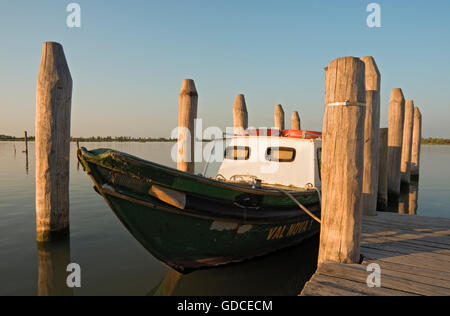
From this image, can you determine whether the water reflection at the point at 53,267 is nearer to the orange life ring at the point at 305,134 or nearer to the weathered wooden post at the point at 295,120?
the orange life ring at the point at 305,134

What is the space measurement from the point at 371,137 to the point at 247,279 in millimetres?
3811

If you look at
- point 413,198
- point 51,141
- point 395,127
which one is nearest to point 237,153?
point 51,141

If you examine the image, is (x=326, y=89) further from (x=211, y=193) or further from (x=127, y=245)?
(x=127, y=245)

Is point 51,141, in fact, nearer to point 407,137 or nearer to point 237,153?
point 237,153

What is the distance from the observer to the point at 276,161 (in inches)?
255

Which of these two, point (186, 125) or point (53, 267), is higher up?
point (186, 125)

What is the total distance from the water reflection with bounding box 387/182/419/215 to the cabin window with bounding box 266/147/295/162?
638cm

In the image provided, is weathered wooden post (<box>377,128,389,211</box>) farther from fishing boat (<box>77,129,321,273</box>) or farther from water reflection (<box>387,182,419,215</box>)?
fishing boat (<box>77,129,321,273</box>)

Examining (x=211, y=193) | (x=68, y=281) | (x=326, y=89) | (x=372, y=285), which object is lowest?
(x=68, y=281)

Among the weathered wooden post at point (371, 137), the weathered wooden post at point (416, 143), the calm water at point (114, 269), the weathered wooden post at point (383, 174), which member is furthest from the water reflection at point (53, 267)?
the weathered wooden post at point (416, 143)

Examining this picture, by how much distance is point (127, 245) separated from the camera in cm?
653
